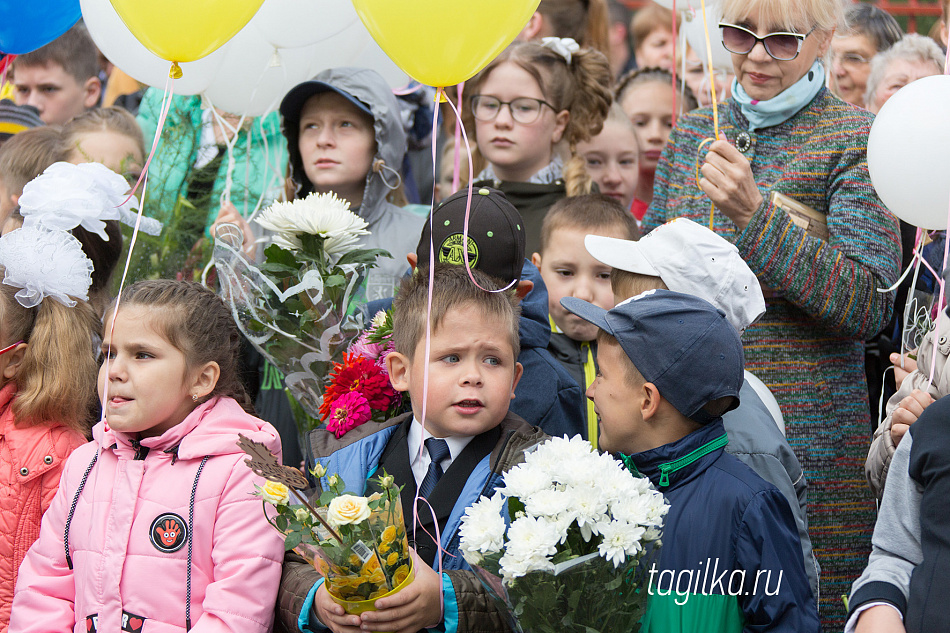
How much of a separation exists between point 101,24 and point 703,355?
2644 mm

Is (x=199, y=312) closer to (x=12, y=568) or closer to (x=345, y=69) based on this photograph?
(x=12, y=568)

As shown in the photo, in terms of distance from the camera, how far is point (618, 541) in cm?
211

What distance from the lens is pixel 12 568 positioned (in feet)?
9.86

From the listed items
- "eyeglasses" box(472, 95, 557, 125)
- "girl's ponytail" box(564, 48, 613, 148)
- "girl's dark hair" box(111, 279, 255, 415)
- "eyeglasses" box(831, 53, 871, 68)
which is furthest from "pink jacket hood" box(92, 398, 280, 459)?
"eyeglasses" box(831, 53, 871, 68)

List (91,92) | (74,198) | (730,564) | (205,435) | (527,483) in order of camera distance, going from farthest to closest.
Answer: (91,92) → (74,198) → (205,435) → (730,564) → (527,483)

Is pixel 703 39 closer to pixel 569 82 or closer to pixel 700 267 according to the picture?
pixel 569 82

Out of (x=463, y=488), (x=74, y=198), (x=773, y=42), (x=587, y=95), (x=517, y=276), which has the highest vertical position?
(x=587, y=95)

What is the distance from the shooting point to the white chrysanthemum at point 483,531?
7.07 feet

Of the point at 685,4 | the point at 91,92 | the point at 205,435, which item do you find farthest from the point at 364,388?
the point at 91,92

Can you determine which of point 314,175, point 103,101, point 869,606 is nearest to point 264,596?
point 869,606

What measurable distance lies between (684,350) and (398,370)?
2.78ft

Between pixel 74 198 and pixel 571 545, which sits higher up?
pixel 74 198

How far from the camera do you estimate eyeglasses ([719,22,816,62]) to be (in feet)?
10.8

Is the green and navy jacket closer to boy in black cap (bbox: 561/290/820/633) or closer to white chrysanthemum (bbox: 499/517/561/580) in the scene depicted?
boy in black cap (bbox: 561/290/820/633)
